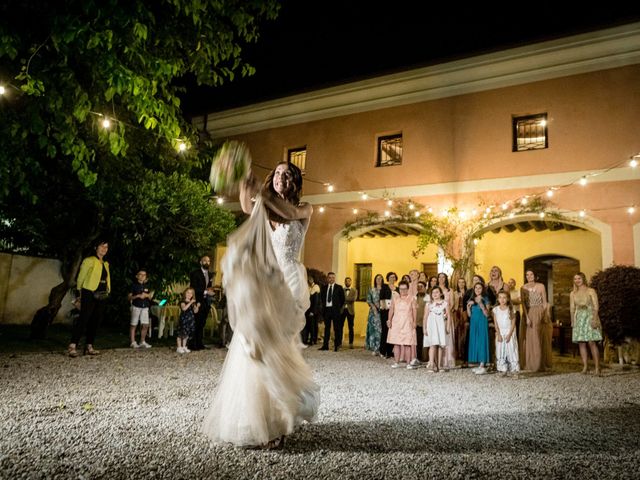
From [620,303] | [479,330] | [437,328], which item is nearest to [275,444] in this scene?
[437,328]

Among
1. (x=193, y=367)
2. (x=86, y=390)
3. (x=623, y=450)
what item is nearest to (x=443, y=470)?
(x=623, y=450)

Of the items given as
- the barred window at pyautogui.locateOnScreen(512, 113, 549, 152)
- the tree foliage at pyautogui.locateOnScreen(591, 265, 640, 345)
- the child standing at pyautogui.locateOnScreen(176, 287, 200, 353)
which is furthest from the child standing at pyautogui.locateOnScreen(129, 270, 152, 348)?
the barred window at pyautogui.locateOnScreen(512, 113, 549, 152)

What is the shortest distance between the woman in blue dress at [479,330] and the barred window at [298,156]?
320 inches

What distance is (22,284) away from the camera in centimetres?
1249

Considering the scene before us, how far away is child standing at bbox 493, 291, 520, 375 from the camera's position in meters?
7.24

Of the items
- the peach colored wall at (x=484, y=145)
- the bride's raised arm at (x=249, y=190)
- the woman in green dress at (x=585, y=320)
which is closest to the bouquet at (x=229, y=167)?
the bride's raised arm at (x=249, y=190)

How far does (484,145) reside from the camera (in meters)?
11.7

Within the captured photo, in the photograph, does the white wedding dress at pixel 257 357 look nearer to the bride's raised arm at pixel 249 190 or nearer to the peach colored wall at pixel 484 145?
the bride's raised arm at pixel 249 190

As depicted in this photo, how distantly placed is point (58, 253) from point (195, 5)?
10172 mm

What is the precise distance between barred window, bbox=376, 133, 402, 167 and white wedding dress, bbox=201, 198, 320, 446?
34.5ft

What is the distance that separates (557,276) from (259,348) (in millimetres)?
14290

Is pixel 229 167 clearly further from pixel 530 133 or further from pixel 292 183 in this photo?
pixel 530 133

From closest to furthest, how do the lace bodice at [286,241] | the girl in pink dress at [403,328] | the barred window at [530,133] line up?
the lace bodice at [286,241], the girl in pink dress at [403,328], the barred window at [530,133]

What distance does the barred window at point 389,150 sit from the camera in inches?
517
